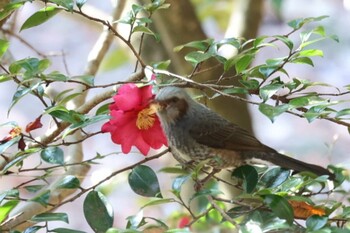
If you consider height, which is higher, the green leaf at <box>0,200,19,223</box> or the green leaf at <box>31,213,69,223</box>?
the green leaf at <box>0,200,19,223</box>

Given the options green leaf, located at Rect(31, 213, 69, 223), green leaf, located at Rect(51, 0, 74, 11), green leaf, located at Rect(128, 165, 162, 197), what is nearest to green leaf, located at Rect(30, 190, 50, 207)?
green leaf, located at Rect(31, 213, 69, 223)

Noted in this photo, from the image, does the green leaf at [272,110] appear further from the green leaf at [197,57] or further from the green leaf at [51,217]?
the green leaf at [51,217]

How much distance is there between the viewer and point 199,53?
3.22 feet

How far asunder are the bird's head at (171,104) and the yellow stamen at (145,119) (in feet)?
0.05

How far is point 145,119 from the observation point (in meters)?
1.01

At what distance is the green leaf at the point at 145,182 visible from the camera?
0.94 metres

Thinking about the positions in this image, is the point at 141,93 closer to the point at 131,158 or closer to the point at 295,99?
the point at 295,99

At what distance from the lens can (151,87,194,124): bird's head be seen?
948 mm

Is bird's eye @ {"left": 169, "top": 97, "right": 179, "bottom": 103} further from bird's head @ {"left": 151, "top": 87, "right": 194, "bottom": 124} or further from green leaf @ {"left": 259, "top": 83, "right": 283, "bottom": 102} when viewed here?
green leaf @ {"left": 259, "top": 83, "right": 283, "bottom": 102}

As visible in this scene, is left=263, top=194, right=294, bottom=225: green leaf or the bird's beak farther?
the bird's beak

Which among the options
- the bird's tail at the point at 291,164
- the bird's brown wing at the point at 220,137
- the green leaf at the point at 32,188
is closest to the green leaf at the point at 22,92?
the green leaf at the point at 32,188

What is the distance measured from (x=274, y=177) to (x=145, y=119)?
21 cm

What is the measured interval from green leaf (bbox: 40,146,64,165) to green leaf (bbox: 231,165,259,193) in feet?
0.83

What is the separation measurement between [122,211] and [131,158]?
0.82 ft
